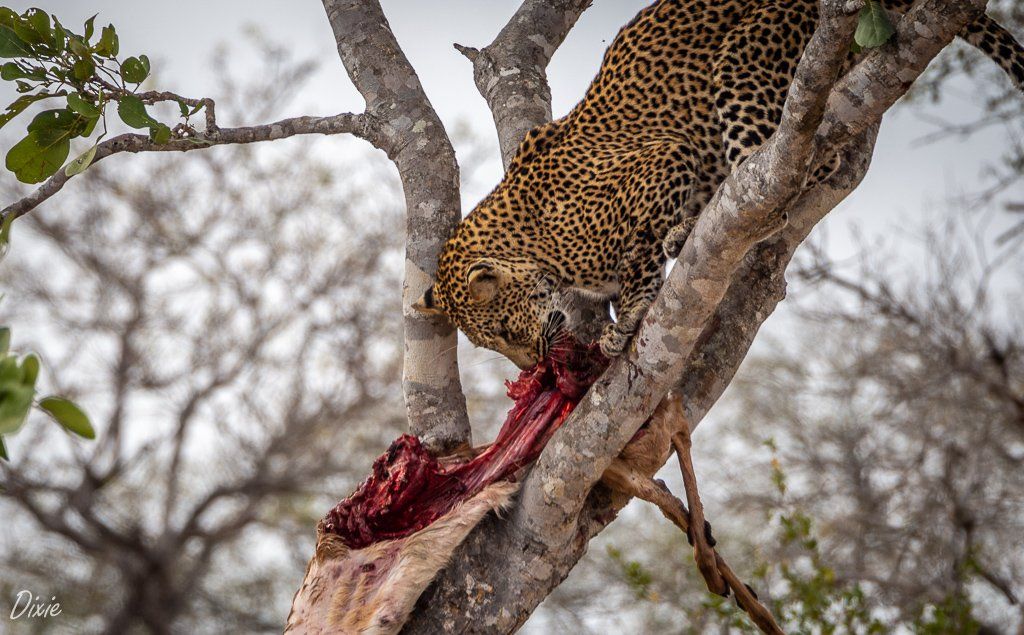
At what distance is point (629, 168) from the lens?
4.24 meters

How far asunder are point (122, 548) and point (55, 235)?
3964 millimetres

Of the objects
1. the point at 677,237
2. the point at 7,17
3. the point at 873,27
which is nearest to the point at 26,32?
the point at 7,17

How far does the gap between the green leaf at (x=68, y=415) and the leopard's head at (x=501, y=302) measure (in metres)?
2.50

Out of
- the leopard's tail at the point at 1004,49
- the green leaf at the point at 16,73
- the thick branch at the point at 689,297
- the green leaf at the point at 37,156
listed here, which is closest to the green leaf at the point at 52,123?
the green leaf at the point at 37,156

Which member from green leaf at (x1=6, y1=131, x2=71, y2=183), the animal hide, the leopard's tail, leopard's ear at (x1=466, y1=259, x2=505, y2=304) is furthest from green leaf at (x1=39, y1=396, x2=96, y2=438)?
the leopard's tail

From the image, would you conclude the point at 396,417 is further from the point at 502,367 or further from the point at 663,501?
the point at 663,501

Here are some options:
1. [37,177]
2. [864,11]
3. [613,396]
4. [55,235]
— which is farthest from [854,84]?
[55,235]

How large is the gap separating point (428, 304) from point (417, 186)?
0.47 metres

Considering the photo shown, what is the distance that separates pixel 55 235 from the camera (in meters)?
13.9

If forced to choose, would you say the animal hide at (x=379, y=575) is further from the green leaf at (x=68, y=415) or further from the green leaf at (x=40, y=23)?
the green leaf at (x=40, y=23)

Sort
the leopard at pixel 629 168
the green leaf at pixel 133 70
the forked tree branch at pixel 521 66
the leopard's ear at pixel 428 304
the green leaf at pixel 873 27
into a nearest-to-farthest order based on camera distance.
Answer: the green leaf at pixel 873 27
the green leaf at pixel 133 70
the leopard at pixel 629 168
the leopard's ear at pixel 428 304
the forked tree branch at pixel 521 66

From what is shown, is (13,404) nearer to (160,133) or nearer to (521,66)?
(160,133)

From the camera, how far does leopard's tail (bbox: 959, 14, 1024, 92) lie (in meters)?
3.97

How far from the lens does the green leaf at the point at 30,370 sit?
1694mm
